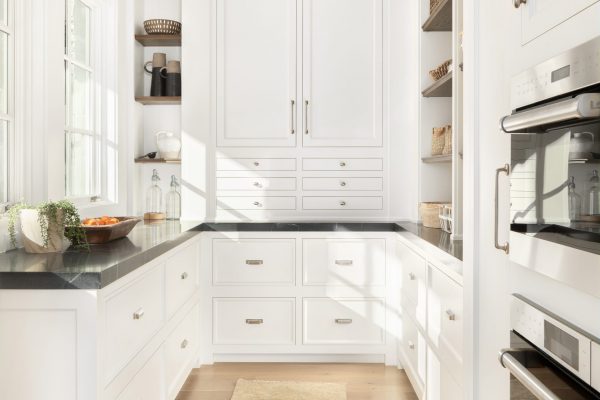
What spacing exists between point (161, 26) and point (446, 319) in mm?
2595

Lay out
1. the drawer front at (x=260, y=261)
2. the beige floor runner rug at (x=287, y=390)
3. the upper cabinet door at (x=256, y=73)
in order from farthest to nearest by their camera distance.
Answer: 1. the upper cabinet door at (x=256, y=73)
2. the drawer front at (x=260, y=261)
3. the beige floor runner rug at (x=287, y=390)

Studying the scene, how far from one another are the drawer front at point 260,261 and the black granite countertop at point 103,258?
257mm

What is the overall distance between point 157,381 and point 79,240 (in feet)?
2.32

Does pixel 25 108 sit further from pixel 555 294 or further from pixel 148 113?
pixel 555 294

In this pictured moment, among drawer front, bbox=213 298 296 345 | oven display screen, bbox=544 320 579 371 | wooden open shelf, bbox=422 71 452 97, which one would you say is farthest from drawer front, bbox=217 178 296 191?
oven display screen, bbox=544 320 579 371

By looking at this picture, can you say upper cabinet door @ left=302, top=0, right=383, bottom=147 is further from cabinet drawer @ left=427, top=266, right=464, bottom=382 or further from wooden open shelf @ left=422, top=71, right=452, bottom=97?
cabinet drawer @ left=427, top=266, right=464, bottom=382

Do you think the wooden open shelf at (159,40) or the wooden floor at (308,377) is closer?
the wooden floor at (308,377)

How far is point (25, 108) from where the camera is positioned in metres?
2.46

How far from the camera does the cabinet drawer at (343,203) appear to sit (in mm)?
3617

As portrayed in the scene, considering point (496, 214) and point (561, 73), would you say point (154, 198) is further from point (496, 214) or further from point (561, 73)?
point (561, 73)

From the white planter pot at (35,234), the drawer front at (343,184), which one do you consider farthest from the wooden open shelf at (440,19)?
the white planter pot at (35,234)

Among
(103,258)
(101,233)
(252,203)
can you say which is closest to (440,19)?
(252,203)

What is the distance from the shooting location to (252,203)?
3.60 metres

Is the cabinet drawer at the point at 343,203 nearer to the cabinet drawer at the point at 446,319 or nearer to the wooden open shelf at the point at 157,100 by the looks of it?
the wooden open shelf at the point at 157,100
